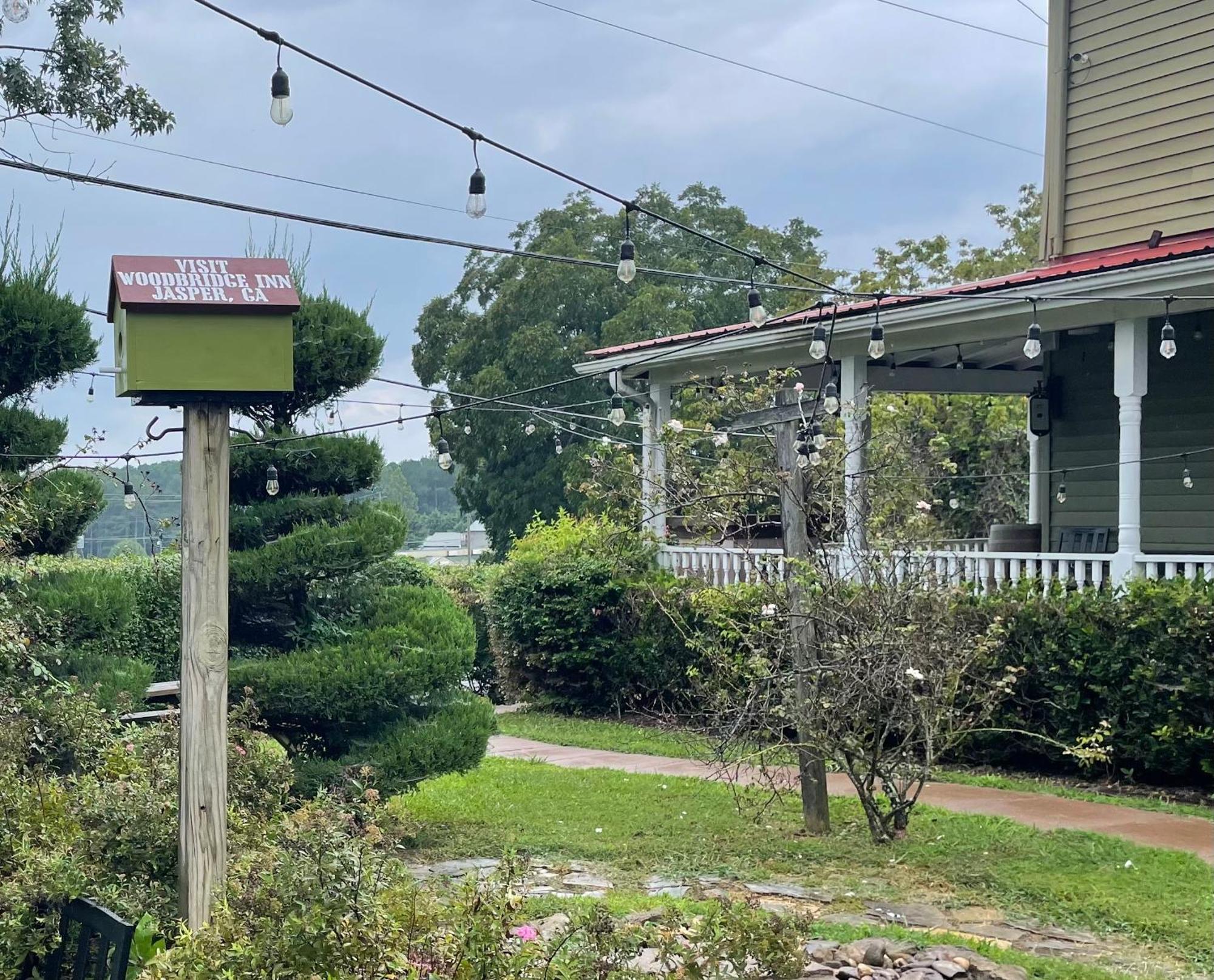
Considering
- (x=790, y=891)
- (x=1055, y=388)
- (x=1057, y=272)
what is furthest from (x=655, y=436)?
(x=790, y=891)

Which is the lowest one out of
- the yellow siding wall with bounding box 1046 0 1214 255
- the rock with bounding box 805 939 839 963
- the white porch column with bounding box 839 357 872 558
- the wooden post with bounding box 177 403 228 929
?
the rock with bounding box 805 939 839 963

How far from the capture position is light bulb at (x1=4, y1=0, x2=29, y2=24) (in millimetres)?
4527

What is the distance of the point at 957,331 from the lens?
1173cm

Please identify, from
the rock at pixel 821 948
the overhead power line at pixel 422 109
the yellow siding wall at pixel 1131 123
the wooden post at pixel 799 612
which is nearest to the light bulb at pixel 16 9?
the overhead power line at pixel 422 109

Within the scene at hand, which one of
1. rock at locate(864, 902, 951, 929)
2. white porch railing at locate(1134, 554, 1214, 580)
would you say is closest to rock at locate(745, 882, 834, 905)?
rock at locate(864, 902, 951, 929)

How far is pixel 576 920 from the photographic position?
379 centimetres

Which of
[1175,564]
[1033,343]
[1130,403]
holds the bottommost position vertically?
[1175,564]

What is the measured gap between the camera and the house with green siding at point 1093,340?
10.3 m

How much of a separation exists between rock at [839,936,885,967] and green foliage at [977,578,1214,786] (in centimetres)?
352

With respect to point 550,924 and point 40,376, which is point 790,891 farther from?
point 40,376

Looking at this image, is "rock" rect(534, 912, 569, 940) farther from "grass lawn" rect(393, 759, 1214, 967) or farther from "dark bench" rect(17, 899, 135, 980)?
"dark bench" rect(17, 899, 135, 980)

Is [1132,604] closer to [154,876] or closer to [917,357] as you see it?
[917,357]

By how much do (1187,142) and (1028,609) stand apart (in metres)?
5.26

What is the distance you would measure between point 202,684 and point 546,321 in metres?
28.8
